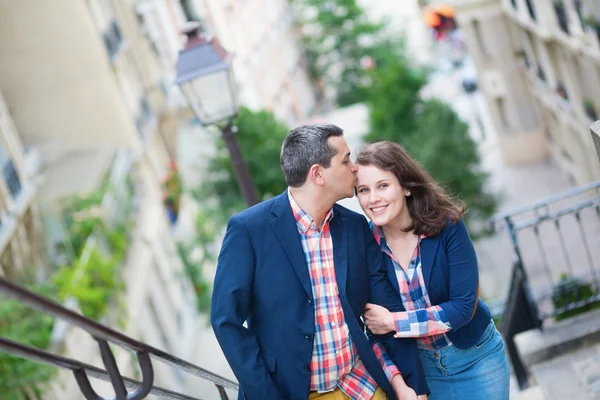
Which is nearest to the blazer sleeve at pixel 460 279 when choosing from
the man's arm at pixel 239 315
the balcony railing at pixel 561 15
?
the man's arm at pixel 239 315

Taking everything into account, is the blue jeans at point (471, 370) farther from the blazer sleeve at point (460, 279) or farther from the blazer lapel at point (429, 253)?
the blazer lapel at point (429, 253)

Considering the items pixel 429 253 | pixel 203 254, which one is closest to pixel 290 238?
pixel 429 253

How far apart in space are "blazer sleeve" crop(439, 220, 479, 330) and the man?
1.33 feet

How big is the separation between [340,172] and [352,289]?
0.52m

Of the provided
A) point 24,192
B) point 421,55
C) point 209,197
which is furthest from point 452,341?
point 421,55

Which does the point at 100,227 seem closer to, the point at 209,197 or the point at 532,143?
the point at 209,197

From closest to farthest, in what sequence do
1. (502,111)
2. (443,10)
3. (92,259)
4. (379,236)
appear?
(379,236), (92,259), (502,111), (443,10)

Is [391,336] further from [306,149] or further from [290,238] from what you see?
[306,149]

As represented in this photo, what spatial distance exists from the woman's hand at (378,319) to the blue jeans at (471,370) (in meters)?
0.38

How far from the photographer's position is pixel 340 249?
3959 millimetres

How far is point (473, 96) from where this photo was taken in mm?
39938

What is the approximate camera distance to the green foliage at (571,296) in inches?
317

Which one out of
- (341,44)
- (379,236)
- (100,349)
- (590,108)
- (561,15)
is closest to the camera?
(100,349)

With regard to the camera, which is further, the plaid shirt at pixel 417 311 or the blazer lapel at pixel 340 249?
the plaid shirt at pixel 417 311
